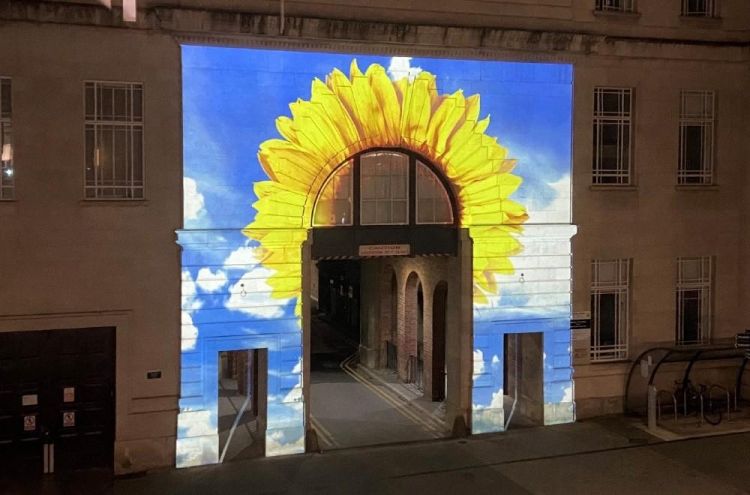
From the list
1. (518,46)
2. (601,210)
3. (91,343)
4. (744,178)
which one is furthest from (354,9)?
(744,178)

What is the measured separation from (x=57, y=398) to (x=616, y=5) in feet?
45.4

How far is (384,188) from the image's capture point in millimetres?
14961

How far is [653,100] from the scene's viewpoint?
16.5 metres

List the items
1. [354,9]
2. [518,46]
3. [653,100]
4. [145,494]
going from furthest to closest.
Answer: [653,100] → [518,46] → [354,9] → [145,494]

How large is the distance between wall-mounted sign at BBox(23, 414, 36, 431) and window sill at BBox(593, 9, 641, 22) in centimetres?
1343

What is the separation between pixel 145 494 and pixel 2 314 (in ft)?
12.4

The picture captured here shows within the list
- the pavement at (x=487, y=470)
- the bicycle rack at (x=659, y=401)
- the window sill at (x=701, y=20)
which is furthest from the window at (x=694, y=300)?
the window sill at (x=701, y=20)

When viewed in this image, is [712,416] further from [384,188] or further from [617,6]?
[617,6]

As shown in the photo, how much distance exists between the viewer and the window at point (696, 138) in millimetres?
17031

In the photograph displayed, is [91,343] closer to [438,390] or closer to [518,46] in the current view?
[438,390]

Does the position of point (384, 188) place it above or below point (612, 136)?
below

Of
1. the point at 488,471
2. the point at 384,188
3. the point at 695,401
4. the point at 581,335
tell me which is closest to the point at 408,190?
the point at 384,188

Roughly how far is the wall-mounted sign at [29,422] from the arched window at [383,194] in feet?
19.8

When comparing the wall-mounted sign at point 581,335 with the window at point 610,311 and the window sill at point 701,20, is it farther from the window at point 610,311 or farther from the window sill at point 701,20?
the window sill at point 701,20
